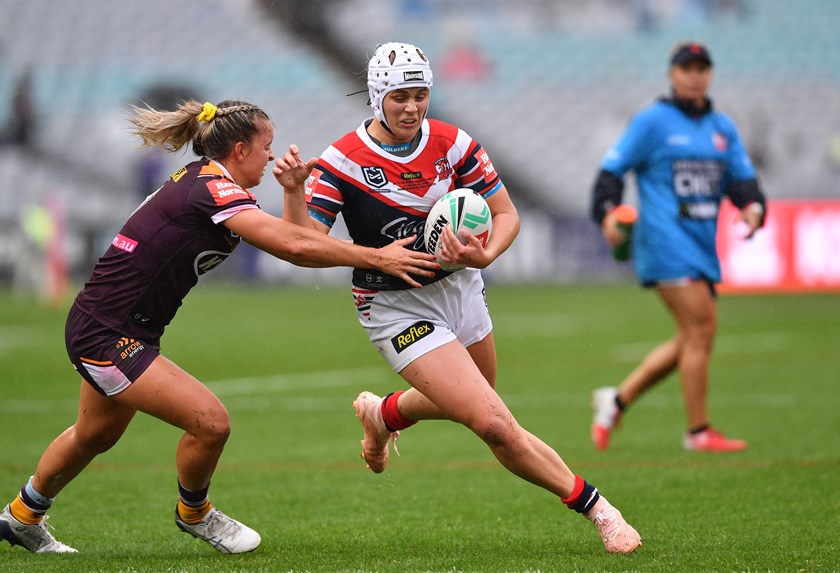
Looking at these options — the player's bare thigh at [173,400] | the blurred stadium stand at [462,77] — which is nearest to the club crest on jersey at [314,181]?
the player's bare thigh at [173,400]

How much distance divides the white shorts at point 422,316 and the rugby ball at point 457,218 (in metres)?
0.23

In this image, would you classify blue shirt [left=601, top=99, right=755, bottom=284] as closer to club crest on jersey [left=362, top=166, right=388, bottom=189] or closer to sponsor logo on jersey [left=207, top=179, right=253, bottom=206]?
club crest on jersey [left=362, top=166, right=388, bottom=189]

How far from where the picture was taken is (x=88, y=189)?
94.6ft

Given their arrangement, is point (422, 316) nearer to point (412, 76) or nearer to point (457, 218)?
point (457, 218)

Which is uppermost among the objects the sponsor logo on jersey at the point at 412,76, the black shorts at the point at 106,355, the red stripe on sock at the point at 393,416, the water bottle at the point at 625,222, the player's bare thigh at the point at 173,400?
the sponsor logo on jersey at the point at 412,76

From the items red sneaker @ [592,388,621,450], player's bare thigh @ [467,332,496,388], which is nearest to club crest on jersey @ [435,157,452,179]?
player's bare thigh @ [467,332,496,388]

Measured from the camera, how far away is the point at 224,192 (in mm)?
5258

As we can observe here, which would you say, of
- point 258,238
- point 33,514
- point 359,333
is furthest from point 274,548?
point 359,333

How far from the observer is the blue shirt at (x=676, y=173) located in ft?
27.9

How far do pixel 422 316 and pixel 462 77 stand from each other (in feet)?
79.7

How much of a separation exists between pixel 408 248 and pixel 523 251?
66.9 feet

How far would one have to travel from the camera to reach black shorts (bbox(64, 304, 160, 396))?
17.2 ft

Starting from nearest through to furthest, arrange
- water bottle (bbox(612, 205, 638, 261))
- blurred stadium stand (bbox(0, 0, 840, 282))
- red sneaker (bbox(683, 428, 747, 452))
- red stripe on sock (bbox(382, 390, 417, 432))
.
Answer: red stripe on sock (bbox(382, 390, 417, 432))
red sneaker (bbox(683, 428, 747, 452))
water bottle (bbox(612, 205, 638, 261))
blurred stadium stand (bbox(0, 0, 840, 282))

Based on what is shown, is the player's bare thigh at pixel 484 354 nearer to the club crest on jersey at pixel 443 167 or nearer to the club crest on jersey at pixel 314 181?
the club crest on jersey at pixel 443 167
